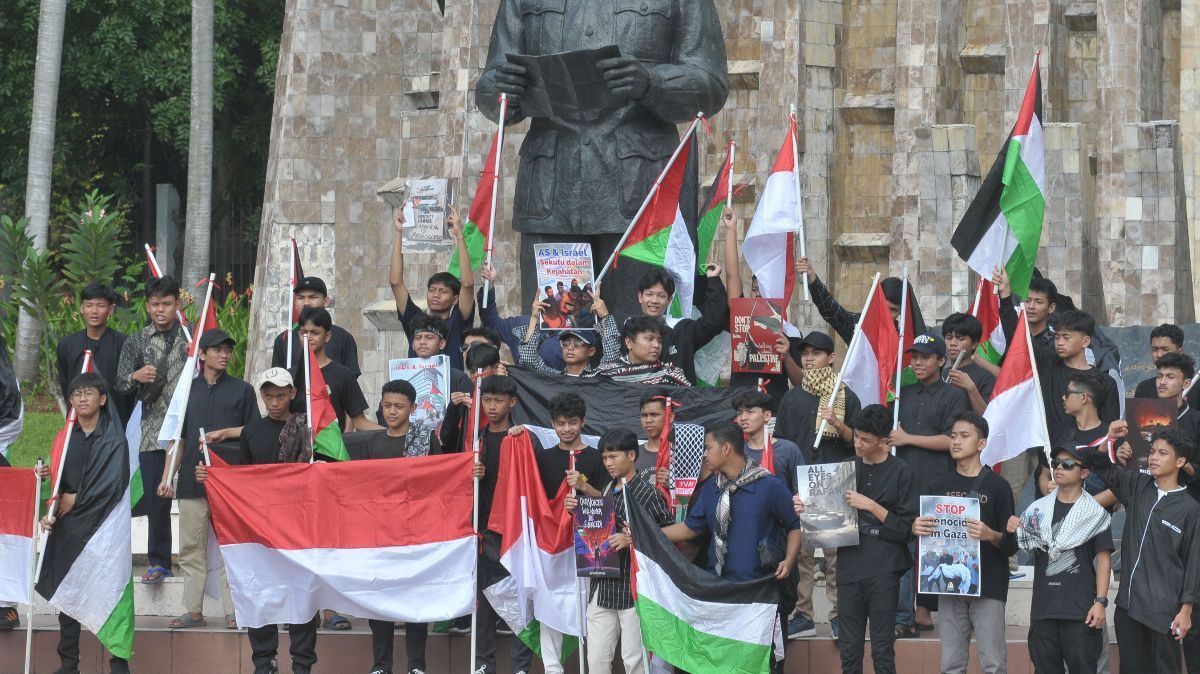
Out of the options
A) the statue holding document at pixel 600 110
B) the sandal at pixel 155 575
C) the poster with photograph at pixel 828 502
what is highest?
the statue holding document at pixel 600 110

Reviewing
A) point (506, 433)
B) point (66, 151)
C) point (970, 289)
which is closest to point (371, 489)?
point (506, 433)

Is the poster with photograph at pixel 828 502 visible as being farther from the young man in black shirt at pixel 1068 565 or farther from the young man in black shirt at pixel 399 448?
the young man in black shirt at pixel 399 448

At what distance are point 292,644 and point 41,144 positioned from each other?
15685 millimetres

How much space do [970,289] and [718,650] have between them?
889cm

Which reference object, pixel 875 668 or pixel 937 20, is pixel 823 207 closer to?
pixel 937 20

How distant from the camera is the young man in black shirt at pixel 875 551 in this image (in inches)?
501

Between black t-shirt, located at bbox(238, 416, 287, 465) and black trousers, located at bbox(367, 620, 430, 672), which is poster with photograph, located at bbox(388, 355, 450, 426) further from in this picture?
black trousers, located at bbox(367, 620, 430, 672)

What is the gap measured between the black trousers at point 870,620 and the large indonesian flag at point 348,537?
2.33m

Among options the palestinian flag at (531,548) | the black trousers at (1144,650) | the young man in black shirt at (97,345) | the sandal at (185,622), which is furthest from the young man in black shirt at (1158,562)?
the young man in black shirt at (97,345)

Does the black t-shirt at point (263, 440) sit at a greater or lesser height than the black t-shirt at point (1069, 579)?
greater

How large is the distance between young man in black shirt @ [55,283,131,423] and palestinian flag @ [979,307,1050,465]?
5.83m

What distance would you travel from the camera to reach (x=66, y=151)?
117 feet

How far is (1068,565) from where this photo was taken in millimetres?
12359

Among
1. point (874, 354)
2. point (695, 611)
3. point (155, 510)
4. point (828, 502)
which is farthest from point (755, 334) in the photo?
point (155, 510)
